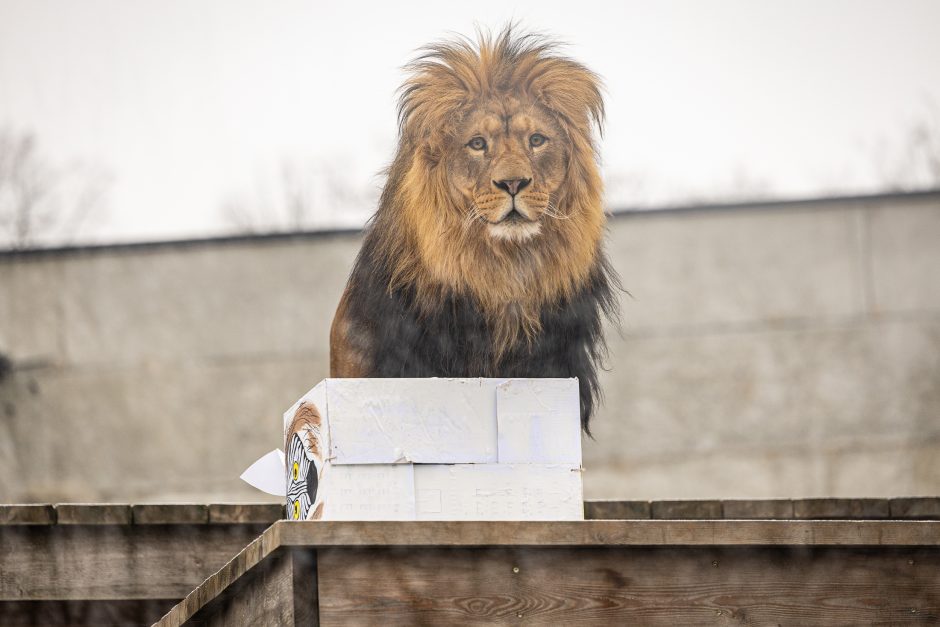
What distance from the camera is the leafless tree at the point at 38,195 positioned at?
6047 millimetres

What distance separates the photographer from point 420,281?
271cm

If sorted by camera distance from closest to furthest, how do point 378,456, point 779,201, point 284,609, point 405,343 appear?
point 284,609 < point 378,456 < point 405,343 < point 779,201

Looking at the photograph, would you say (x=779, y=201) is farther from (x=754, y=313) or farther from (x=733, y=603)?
(x=733, y=603)

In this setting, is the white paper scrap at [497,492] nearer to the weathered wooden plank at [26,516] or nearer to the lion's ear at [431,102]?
the lion's ear at [431,102]

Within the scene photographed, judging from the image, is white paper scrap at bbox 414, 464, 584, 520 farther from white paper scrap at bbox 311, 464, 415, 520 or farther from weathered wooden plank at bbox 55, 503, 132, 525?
weathered wooden plank at bbox 55, 503, 132, 525

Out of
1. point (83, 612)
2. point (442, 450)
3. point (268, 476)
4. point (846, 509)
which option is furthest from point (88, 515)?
point (846, 509)

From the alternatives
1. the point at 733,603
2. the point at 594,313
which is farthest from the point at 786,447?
the point at 733,603

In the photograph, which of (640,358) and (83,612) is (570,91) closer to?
(83,612)

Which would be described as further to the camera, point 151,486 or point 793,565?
point 151,486

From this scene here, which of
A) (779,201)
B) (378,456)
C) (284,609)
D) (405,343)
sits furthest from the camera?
(779,201)

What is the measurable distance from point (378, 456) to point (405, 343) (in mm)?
406

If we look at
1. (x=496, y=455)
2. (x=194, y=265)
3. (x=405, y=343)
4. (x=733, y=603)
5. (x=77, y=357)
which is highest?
(x=194, y=265)

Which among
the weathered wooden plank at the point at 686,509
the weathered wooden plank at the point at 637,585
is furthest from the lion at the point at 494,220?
the weathered wooden plank at the point at 686,509

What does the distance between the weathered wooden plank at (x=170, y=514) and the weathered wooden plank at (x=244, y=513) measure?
3cm
